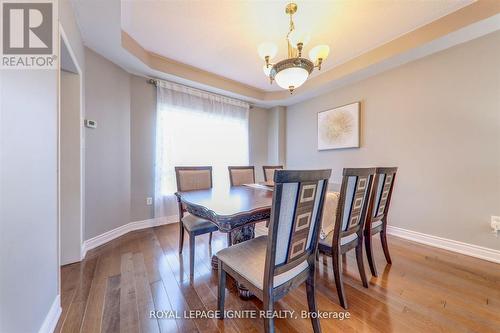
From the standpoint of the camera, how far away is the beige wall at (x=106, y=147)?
224cm

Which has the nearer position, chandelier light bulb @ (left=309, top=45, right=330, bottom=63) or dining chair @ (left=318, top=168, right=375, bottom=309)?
dining chair @ (left=318, top=168, right=375, bottom=309)

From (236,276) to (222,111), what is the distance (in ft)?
10.7

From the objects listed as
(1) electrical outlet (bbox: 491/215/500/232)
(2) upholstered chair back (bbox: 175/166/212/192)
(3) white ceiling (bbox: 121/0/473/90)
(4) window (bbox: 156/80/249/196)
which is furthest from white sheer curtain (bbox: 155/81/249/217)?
(1) electrical outlet (bbox: 491/215/500/232)

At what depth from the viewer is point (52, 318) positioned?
45.4 inches

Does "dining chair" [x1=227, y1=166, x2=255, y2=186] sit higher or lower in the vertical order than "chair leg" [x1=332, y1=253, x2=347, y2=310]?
higher

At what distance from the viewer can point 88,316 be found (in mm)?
1239

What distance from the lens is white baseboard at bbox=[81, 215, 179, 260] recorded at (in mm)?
2182

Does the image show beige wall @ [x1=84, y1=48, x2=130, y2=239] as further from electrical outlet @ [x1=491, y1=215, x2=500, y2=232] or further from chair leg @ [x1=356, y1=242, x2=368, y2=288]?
electrical outlet @ [x1=491, y1=215, x2=500, y2=232]

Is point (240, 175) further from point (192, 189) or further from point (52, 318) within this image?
point (52, 318)

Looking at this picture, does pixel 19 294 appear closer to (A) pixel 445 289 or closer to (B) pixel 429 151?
(A) pixel 445 289

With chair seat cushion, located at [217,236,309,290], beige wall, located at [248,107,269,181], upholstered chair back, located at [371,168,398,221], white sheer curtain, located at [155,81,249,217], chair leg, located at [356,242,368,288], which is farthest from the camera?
beige wall, located at [248,107,269,181]

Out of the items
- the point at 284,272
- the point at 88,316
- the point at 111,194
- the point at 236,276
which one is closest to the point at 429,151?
the point at 284,272

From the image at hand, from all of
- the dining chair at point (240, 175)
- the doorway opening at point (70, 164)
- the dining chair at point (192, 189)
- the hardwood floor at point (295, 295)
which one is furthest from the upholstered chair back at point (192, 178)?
the doorway opening at point (70, 164)

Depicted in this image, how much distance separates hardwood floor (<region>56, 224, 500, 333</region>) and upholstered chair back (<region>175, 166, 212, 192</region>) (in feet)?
2.51
